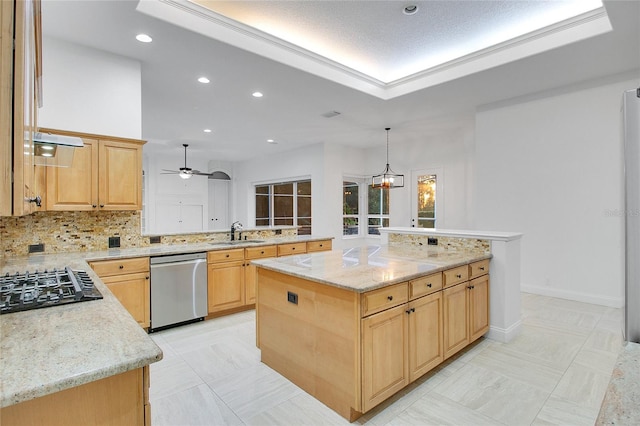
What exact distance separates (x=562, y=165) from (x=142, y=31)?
5056mm

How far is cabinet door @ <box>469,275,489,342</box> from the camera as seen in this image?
284cm

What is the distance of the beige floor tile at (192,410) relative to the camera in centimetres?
201

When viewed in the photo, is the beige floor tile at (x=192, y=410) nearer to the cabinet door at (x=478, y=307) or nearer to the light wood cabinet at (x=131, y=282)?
the light wood cabinet at (x=131, y=282)

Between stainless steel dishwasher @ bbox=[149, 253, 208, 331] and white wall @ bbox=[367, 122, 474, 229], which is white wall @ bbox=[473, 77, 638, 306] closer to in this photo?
white wall @ bbox=[367, 122, 474, 229]

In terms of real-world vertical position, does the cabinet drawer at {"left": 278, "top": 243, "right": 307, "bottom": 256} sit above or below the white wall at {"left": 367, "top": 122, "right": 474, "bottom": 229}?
below

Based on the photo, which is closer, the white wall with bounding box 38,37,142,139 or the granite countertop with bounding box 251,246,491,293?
the granite countertop with bounding box 251,246,491,293

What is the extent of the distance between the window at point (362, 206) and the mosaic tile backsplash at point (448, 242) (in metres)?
4.32

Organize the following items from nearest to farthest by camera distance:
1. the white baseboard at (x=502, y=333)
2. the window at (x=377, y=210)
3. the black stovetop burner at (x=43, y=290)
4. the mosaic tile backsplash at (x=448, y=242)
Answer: the black stovetop burner at (x=43, y=290), the white baseboard at (x=502, y=333), the mosaic tile backsplash at (x=448, y=242), the window at (x=377, y=210)

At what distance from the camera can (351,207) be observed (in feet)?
27.2

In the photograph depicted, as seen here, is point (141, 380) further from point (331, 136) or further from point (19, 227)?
point (331, 136)

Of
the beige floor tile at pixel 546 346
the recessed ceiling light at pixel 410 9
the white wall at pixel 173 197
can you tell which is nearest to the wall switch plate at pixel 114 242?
the recessed ceiling light at pixel 410 9

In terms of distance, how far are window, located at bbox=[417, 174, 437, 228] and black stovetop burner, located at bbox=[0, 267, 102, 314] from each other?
6374 millimetres

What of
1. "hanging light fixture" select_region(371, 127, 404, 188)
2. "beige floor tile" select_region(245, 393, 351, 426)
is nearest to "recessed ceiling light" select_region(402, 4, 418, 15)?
"hanging light fixture" select_region(371, 127, 404, 188)

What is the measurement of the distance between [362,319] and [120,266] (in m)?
2.47
